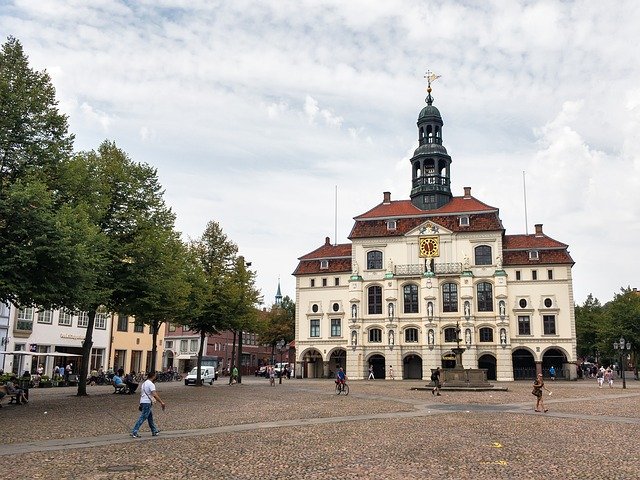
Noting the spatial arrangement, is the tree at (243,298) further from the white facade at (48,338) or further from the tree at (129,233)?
the tree at (129,233)

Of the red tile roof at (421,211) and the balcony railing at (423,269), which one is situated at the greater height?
the red tile roof at (421,211)

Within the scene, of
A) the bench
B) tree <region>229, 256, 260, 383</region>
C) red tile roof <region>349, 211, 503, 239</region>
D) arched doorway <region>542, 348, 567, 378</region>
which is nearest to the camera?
the bench

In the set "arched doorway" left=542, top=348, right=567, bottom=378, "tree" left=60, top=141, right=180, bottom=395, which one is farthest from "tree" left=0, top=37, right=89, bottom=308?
"arched doorway" left=542, top=348, right=567, bottom=378

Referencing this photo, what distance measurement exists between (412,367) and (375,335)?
5.49 metres

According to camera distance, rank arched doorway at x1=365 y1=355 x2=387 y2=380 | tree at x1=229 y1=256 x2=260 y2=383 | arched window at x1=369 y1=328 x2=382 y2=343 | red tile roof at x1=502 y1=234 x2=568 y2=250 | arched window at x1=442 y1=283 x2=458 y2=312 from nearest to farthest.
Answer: tree at x1=229 y1=256 x2=260 y2=383 < red tile roof at x1=502 y1=234 x2=568 y2=250 < arched window at x1=442 y1=283 x2=458 y2=312 < arched window at x1=369 y1=328 x2=382 y2=343 < arched doorway at x1=365 y1=355 x2=387 y2=380

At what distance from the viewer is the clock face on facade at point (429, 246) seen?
69688mm

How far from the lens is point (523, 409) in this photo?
85.9 ft

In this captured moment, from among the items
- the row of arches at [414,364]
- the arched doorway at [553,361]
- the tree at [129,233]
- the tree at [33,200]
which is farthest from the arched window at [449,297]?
the tree at [33,200]

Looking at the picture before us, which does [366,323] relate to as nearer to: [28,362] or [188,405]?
[28,362]

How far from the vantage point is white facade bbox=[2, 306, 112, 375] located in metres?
48.2

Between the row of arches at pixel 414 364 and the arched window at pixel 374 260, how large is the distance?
9.96 metres

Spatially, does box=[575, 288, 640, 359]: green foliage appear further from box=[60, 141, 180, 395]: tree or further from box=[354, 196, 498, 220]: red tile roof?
box=[60, 141, 180, 395]: tree

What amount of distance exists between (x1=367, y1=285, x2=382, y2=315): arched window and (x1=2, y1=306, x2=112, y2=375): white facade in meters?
28.8

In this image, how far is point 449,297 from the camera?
68812 millimetres
